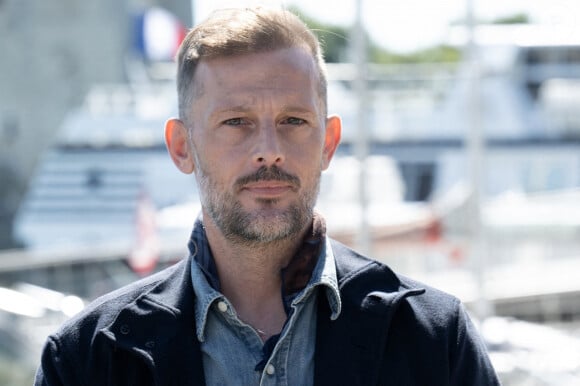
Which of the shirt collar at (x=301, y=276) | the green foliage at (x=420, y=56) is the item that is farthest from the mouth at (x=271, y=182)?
the green foliage at (x=420, y=56)

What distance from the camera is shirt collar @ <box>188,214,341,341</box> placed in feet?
6.17

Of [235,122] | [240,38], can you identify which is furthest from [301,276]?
[240,38]

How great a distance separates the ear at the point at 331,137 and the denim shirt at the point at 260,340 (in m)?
0.19

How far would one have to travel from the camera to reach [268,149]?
1857 mm

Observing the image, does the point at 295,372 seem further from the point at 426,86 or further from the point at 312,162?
the point at 426,86

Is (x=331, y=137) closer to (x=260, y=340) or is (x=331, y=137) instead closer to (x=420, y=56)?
(x=260, y=340)

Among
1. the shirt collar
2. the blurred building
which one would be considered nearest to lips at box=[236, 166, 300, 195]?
the shirt collar

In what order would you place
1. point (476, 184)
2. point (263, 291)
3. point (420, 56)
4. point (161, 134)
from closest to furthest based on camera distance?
point (263, 291) < point (476, 184) < point (161, 134) < point (420, 56)

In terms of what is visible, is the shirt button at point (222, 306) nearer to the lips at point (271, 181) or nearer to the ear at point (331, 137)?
the lips at point (271, 181)

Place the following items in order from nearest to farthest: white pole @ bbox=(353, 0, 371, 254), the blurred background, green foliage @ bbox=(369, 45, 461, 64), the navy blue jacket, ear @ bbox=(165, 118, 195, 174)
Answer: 1. the navy blue jacket
2. ear @ bbox=(165, 118, 195, 174)
3. white pole @ bbox=(353, 0, 371, 254)
4. the blurred background
5. green foliage @ bbox=(369, 45, 461, 64)

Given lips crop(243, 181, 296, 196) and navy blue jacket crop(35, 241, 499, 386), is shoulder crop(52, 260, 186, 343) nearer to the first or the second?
navy blue jacket crop(35, 241, 499, 386)

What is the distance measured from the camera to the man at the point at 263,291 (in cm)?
185

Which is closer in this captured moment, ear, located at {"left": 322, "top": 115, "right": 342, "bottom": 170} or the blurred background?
ear, located at {"left": 322, "top": 115, "right": 342, "bottom": 170}

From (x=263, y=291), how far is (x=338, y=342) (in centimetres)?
18
